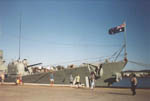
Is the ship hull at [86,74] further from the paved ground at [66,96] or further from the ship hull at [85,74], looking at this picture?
the paved ground at [66,96]

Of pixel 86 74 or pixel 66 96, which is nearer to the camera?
pixel 66 96

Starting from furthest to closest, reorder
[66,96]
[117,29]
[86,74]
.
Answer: [86,74], [117,29], [66,96]

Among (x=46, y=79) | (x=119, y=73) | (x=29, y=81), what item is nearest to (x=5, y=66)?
(x=29, y=81)

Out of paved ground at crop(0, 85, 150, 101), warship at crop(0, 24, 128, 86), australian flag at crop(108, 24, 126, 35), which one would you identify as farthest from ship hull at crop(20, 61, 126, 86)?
paved ground at crop(0, 85, 150, 101)

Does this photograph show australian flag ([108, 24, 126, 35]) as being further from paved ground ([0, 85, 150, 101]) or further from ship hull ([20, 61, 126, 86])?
paved ground ([0, 85, 150, 101])

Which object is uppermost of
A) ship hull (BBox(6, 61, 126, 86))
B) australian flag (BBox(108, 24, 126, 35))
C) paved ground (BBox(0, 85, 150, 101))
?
australian flag (BBox(108, 24, 126, 35))

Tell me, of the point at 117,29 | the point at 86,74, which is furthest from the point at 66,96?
the point at 117,29

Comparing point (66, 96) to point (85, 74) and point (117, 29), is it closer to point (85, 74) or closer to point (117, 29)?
point (85, 74)

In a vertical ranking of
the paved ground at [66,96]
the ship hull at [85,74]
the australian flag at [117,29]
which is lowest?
the paved ground at [66,96]

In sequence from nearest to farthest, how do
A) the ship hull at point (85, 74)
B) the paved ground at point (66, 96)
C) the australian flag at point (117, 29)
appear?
the paved ground at point (66, 96) → the australian flag at point (117, 29) → the ship hull at point (85, 74)

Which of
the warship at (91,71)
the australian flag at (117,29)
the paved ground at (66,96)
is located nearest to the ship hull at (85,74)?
the warship at (91,71)

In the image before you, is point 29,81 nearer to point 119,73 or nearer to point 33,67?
point 33,67

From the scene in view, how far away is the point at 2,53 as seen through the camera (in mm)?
26391

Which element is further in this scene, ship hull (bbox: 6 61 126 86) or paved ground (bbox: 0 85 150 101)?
ship hull (bbox: 6 61 126 86)
